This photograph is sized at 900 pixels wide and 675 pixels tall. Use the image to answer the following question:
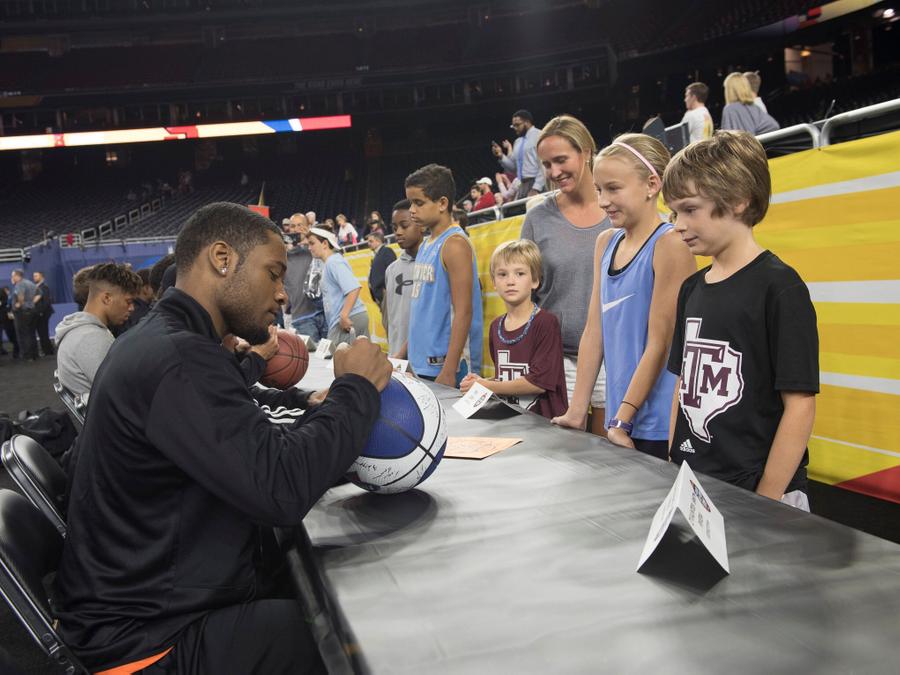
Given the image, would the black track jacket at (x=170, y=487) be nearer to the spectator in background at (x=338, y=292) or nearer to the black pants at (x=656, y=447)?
the black pants at (x=656, y=447)

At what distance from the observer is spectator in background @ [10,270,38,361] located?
13727 millimetres

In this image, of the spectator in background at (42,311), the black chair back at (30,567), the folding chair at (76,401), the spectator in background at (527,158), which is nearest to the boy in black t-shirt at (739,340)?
the black chair back at (30,567)

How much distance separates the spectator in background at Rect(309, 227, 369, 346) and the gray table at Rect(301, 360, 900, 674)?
14.1 ft

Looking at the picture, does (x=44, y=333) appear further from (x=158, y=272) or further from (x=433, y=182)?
(x=433, y=182)

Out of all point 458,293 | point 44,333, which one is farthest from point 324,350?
point 44,333

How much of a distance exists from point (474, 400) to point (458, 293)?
1.12 meters

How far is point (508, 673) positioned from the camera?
0.77m

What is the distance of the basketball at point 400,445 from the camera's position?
4.68 ft

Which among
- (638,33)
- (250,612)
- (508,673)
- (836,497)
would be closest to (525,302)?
(836,497)

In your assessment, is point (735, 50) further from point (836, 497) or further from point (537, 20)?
point (836, 497)

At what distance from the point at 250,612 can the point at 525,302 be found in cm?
179

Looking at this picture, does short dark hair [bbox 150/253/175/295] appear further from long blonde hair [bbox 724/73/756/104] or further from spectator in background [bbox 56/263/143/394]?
long blonde hair [bbox 724/73/756/104]

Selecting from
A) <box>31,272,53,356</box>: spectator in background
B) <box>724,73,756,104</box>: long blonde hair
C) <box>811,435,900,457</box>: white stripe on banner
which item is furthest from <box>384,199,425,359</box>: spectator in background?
<box>31,272,53,356</box>: spectator in background

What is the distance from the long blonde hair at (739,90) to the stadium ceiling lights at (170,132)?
1797cm
